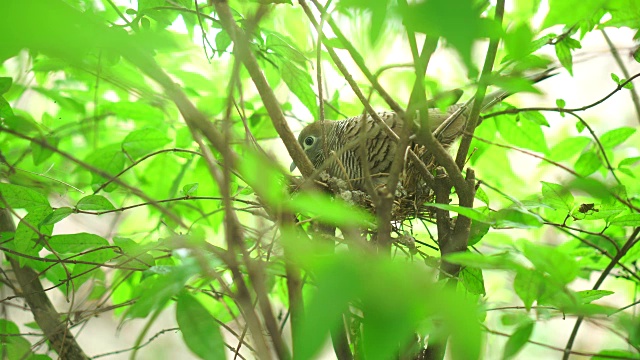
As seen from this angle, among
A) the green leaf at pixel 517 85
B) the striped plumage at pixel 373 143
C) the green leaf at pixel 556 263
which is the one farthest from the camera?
the striped plumage at pixel 373 143

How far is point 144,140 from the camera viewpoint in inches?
50.1

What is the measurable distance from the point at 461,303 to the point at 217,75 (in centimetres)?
137

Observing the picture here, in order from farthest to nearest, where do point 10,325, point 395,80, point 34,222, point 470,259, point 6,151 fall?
point 395,80, point 6,151, point 10,325, point 34,222, point 470,259

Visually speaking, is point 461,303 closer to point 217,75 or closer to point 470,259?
point 470,259

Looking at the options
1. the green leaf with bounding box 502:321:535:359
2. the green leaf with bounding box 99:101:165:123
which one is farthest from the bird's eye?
the green leaf with bounding box 502:321:535:359

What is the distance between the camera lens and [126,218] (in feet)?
5.53

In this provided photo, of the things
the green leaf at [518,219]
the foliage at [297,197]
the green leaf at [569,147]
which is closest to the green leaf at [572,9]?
the foliage at [297,197]

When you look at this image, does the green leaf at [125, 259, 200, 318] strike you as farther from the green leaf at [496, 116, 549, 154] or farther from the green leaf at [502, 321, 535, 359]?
the green leaf at [496, 116, 549, 154]

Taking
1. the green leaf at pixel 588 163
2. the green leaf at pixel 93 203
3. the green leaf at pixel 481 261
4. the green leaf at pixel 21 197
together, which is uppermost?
the green leaf at pixel 21 197

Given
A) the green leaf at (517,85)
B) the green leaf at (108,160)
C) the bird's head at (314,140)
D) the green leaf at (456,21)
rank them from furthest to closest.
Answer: the bird's head at (314,140) → the green leaf at (108,160) → the green leaf at (517,85) → the green leaf at (456,21)

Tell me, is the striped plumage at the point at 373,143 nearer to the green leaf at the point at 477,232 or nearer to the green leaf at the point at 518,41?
the green leaf at the point at 477,232

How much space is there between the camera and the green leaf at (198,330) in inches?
22.9

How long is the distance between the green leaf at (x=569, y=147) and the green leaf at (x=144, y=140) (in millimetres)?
943

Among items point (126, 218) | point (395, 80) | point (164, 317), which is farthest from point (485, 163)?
point (164, 317)
